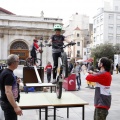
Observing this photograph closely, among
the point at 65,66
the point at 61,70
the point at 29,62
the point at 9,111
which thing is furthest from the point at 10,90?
the point at 29,62

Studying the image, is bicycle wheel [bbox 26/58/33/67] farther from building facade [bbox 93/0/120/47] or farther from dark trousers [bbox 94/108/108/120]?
building facade [bbox 93/0/120/47]

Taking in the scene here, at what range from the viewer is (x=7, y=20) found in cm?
3606

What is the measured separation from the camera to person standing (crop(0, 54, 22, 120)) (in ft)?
13.3

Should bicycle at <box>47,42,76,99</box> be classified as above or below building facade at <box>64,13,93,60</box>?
below

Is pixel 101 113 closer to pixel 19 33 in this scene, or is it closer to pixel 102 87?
pixel 102 87

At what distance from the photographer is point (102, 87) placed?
494cm

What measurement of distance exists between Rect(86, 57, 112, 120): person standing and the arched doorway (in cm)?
3152

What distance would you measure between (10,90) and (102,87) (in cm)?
189

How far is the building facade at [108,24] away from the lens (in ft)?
256

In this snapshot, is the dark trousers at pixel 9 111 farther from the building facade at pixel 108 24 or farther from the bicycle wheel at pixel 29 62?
the building facade at pixel 108 24

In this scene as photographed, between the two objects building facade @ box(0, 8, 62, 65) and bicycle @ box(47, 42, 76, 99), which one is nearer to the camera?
bicycle @ box(47, 42, 76, 99)

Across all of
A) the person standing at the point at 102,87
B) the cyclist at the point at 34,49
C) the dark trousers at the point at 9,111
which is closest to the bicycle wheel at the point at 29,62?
the cyclist at the point at 34,49

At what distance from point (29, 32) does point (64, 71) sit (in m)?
31.0

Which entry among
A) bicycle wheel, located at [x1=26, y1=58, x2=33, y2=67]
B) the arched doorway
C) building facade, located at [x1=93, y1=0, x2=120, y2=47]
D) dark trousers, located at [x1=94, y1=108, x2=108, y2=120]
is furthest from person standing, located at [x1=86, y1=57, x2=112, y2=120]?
building facade, located at [x1=93, y1=0, x2=120, y2=47]
